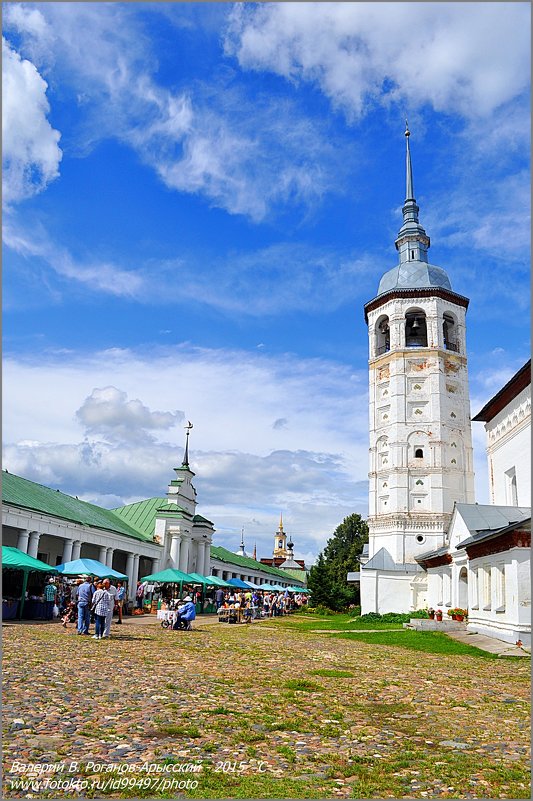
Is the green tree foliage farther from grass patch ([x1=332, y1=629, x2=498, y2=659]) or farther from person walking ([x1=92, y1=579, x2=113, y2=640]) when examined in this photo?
person walking ([x1=92, y1=579, x2=113, y2=640])

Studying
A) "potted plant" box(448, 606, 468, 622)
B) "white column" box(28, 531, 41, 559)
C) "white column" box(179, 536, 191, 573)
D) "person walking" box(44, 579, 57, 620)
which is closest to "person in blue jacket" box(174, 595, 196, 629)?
"person walking" box(44, 579, 57, 620)

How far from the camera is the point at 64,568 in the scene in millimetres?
25281

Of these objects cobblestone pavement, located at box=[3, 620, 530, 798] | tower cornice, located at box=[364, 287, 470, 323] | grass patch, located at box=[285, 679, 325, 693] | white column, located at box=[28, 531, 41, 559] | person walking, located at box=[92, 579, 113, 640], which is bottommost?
grass patch, located at box=[285, 679, 325, 693]

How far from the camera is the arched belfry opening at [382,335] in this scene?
50812mm

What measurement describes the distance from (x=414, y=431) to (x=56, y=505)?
24941mm

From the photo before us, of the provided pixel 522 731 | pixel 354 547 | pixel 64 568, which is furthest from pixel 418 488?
pixel 522 731

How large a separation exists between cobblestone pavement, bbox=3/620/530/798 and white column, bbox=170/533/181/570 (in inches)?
1337

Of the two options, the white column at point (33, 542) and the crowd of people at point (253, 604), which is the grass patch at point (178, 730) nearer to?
the crowd of people at point (253, 604)

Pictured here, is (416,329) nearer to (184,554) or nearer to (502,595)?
(184,554)

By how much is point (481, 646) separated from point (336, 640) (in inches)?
198

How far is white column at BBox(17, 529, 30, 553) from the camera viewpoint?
102 feet

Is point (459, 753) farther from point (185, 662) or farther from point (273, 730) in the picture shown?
point (185, 662)

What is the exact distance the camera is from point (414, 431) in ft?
154

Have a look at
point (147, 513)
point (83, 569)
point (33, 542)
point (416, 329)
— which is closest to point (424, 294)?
point (416, 329)
